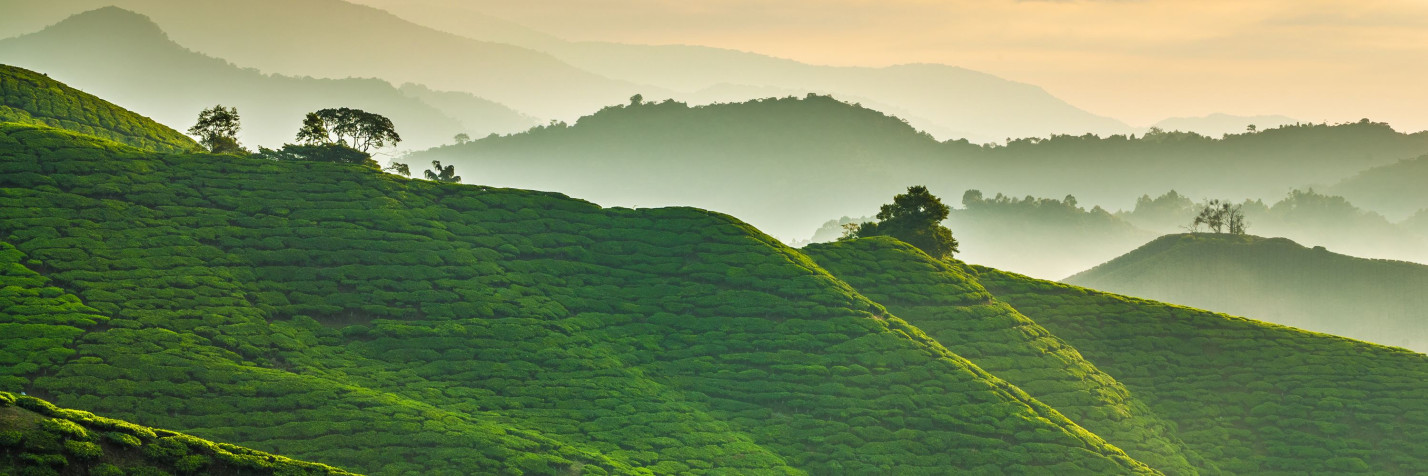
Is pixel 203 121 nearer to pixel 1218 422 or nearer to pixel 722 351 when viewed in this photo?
pixel 722 351

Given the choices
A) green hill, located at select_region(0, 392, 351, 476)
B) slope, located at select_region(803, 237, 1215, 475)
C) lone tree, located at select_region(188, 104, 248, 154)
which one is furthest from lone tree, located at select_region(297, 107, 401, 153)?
Result: green hill, located at select_region(0, 392, 351, 476)

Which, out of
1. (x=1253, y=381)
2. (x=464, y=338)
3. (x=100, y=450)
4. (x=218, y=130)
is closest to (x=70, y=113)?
(x=218, y=130)

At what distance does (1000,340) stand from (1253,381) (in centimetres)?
1454

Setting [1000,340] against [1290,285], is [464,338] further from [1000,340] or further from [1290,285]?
[1290,285]

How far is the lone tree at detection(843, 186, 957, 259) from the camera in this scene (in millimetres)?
89000

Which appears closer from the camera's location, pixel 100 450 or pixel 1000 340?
pixel 100 450

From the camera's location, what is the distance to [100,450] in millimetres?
29266

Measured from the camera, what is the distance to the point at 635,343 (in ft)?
193

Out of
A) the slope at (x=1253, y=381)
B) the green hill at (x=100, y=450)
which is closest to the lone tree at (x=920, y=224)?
the slope at (x=1253, y=381)

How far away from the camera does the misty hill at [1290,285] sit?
149625 mm

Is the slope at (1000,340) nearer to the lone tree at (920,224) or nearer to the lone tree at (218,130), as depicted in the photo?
the lone tree at (920,224)

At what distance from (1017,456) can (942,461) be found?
3.64 metres

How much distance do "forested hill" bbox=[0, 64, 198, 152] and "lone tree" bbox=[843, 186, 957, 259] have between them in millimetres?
51693

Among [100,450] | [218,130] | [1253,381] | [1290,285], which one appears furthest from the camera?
[1290,285]
